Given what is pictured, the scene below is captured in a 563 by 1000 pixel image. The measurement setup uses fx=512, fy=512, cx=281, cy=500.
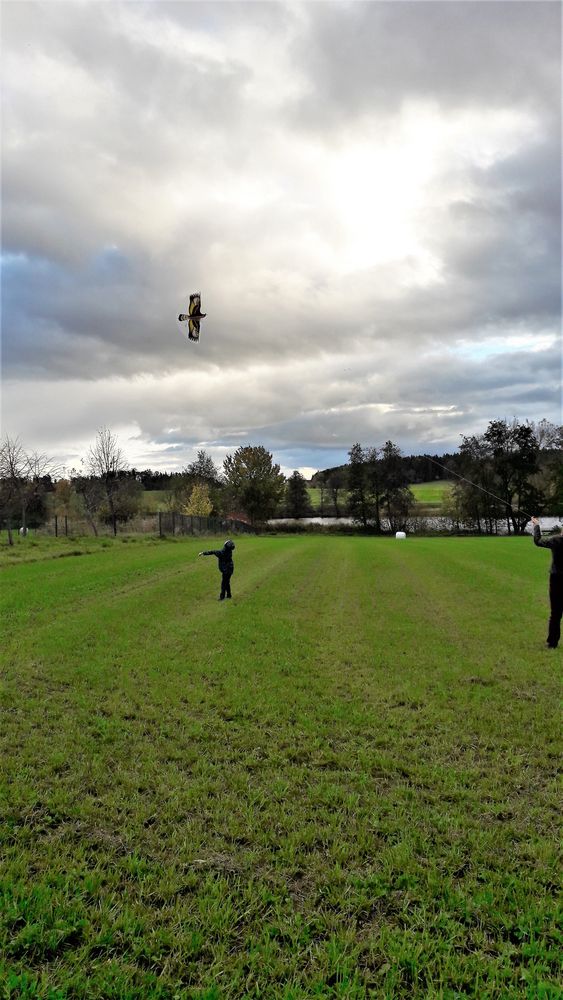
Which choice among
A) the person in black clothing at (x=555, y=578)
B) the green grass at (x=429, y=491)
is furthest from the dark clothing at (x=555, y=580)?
the green grass at (x=429, y=491)

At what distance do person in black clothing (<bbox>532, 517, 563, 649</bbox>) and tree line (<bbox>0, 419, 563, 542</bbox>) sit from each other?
50.3 m

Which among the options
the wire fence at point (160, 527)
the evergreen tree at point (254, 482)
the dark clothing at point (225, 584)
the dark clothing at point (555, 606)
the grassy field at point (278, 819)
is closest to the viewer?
the grassy field at point (278, 819)

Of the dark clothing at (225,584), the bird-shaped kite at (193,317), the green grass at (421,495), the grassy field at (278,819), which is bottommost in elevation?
the grassy field at (278,819)

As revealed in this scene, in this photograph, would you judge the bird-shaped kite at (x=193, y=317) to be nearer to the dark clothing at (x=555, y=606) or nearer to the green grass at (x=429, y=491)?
the dark clothing at (x=555, y=606)

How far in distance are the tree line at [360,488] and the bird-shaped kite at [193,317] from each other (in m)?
49.4

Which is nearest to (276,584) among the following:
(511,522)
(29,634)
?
(29,634)

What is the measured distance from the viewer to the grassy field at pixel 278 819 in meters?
3.04

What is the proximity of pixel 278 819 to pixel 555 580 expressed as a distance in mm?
7533

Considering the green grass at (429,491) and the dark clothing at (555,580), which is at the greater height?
the green grass at (429,491)

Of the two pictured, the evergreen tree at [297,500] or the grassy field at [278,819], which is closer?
the grassy field at [278,819]

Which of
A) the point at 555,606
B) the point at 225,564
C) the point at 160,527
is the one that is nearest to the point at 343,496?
the point at 160,527

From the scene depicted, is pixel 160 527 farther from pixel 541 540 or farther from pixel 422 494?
pixel 422 494

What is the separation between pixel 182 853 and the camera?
3.95 meters

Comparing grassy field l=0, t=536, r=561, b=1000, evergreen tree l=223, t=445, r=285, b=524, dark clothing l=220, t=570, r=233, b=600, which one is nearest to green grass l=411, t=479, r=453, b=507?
evergreen tree l=223, t=445, r=285, b=524
